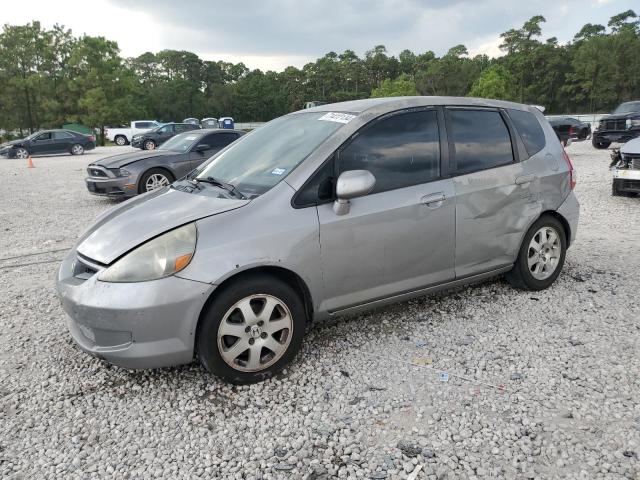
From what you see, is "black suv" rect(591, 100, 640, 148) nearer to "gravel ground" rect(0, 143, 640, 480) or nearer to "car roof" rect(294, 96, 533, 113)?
"gravel ground" rect(0, 143, 640, 480)

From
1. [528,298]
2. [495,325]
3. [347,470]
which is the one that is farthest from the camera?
[528,298]

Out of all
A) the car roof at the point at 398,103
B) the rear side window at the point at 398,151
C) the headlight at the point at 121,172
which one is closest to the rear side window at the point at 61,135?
the headlight at the point at 121,172

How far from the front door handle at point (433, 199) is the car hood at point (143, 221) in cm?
133

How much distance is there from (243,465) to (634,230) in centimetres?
653

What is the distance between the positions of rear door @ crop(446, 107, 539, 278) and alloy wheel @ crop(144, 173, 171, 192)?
722 cm

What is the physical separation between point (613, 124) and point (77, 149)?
25204mm

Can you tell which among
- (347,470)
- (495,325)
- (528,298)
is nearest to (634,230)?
(528,298)

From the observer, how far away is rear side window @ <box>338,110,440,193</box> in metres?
3.46

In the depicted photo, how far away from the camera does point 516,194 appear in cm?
415

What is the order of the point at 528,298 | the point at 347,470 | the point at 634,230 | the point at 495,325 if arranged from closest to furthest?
the point at 347,470 < the point at 495,325 < the point at 528,298 < the point at 634,230

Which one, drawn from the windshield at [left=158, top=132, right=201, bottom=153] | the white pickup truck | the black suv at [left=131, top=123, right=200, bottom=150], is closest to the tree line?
the white pickup truck

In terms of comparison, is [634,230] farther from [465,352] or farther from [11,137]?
[11,137]

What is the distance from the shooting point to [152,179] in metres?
9.78

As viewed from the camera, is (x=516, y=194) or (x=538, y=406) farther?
(x=516, y=194)
